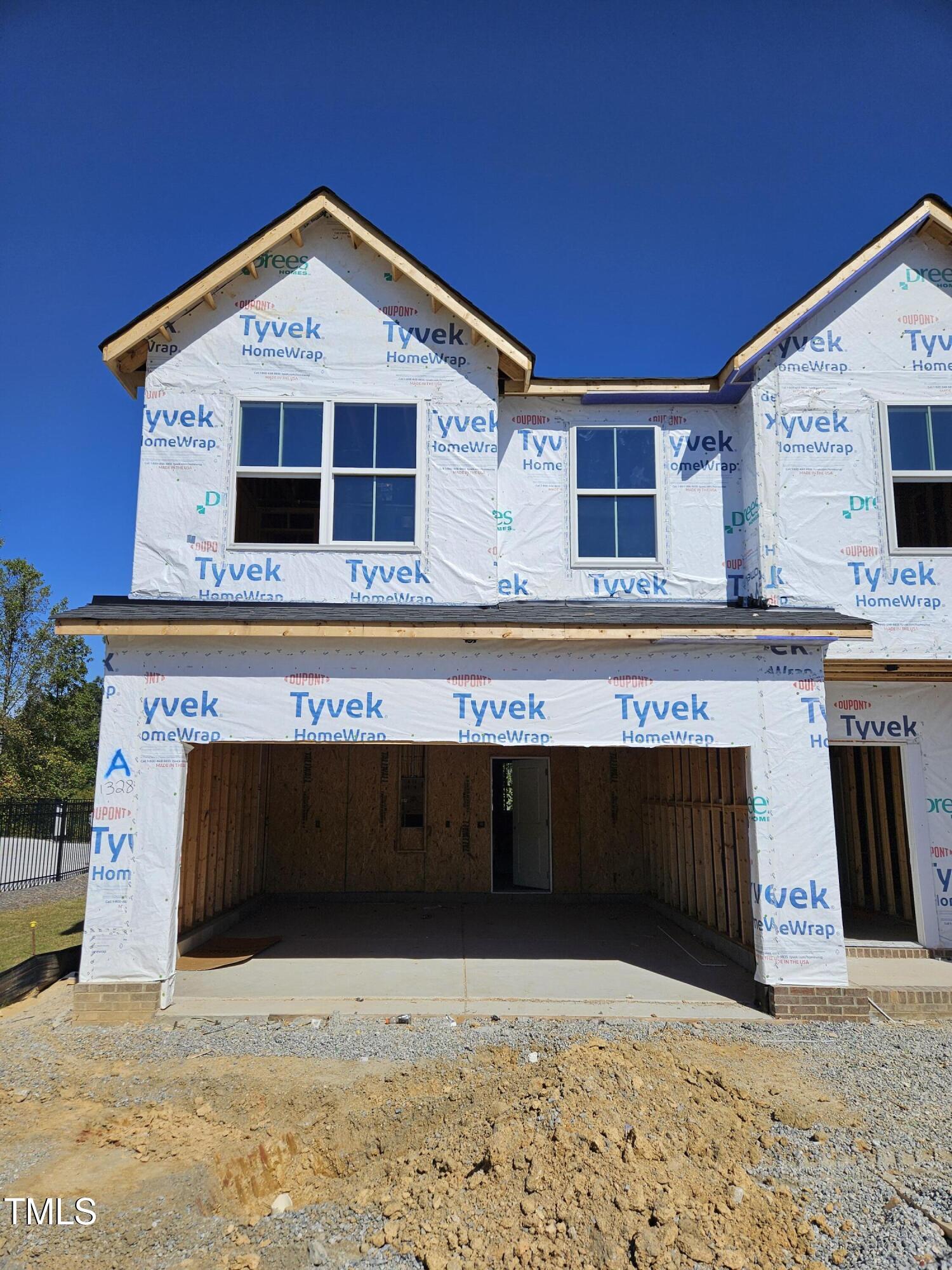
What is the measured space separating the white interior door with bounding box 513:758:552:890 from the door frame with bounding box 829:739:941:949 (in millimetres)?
5447

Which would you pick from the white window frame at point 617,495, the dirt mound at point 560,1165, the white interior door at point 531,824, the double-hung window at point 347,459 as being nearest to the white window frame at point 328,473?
the double-hung window at point 347,459

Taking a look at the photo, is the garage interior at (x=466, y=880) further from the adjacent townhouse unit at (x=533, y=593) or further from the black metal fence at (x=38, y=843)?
the black metal fence at (x=38, y=843)

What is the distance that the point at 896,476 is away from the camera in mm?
8648

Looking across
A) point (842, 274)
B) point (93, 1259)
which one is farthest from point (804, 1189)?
point (842, 274)

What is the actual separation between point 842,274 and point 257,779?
1102cm

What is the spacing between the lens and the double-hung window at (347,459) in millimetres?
8547

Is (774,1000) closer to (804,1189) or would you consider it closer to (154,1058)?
(804,1189)

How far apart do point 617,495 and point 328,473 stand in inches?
138

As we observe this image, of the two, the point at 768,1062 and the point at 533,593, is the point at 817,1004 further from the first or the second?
the point at 533,593

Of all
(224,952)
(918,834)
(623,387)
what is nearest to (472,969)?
(224,952)

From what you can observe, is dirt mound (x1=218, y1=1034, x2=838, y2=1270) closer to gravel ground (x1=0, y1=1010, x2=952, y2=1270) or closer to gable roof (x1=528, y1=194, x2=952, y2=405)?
gravel ground (x1=0, y1=1010, x2=952, y2=1270)

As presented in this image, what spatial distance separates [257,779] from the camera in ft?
40.7

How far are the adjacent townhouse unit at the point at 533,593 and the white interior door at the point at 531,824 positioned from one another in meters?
2.78

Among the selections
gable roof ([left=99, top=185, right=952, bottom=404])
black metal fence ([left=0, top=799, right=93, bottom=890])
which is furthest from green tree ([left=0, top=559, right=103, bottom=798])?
gable roof ([left=99, top=185, right=952, bottom=404])
